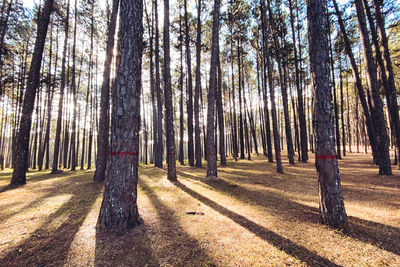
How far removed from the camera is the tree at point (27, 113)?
7496 millimetres

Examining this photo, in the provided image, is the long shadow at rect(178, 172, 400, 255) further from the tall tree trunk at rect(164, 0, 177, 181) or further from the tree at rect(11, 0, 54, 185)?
the tree at rect(11, 0, 54, 185)

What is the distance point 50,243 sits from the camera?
2709mm

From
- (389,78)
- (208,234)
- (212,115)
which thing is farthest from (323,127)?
(389,78)

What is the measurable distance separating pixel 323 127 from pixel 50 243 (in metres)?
5.56

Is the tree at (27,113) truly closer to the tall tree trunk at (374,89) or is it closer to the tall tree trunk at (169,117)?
the tall tree trunk at (169,117)

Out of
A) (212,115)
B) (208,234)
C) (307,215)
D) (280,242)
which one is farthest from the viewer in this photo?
(212,115)

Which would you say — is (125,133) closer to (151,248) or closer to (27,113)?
(151,248)

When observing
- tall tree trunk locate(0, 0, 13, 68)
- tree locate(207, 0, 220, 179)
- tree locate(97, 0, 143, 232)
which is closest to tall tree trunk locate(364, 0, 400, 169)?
tree locate(207, 0, 220, 179)

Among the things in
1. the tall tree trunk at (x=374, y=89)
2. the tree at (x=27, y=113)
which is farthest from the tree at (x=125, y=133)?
the tall tree trunk at (x=374, y=89)

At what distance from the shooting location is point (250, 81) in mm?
22938

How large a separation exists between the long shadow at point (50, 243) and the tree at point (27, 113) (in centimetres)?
567

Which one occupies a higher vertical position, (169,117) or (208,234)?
(169,117)

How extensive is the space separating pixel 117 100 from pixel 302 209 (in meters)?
5.17

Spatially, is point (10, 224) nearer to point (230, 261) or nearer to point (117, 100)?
point (117, 100)
